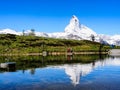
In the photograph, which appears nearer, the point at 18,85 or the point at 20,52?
the point at 18,85

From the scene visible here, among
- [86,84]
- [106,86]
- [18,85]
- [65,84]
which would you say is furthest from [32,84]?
[106,86]

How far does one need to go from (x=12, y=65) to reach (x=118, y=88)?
132 feet

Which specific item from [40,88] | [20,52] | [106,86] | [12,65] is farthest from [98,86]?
[20,52]

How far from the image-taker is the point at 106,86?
44938 mm

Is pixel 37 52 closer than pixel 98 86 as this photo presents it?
No

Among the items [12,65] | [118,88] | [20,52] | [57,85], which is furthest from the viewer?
[20,52]

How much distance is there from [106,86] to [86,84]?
345cm

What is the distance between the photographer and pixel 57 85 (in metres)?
46.6

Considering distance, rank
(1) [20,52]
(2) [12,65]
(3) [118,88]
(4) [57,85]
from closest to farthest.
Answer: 1. (3) [118,88]
2. (4) [57,85]
3. (2) [12,65]
4. (1) [20,52]

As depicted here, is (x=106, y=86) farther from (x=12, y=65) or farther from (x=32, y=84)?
(x=12, y=65)

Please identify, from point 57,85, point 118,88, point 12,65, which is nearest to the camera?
point 118,88

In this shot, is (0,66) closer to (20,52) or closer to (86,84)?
(86,84)

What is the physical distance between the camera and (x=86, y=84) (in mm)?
47094

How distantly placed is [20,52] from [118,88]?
487 ft
